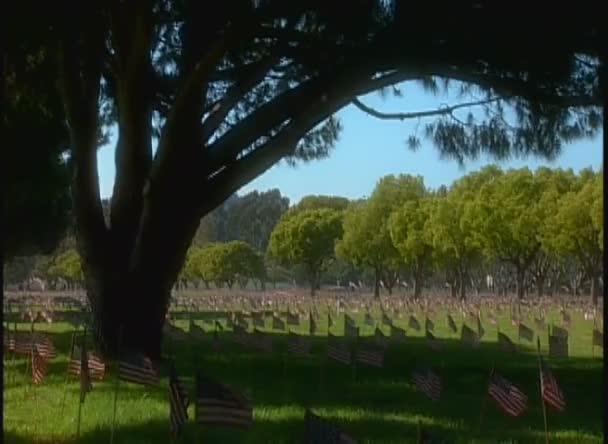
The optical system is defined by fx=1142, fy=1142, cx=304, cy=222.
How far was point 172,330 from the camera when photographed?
19328 mm

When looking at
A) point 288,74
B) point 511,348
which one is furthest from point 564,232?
point 288,74

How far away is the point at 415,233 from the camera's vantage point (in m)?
61.3

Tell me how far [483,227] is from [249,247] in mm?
17750

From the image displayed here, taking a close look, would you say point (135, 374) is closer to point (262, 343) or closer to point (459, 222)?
point (262, 343)

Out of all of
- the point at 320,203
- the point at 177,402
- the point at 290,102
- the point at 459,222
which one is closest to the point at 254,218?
the point at 320,203

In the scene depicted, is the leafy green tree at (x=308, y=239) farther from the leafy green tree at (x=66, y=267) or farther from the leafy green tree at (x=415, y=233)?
the leafy green tree at (x=66, y=267)

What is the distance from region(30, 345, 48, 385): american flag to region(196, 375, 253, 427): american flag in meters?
5.97

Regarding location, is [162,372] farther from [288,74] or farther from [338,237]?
[338,237]

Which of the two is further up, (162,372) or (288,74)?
(288,74)

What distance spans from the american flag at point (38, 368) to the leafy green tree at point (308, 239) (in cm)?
5377

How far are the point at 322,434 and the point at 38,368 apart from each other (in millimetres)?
7509

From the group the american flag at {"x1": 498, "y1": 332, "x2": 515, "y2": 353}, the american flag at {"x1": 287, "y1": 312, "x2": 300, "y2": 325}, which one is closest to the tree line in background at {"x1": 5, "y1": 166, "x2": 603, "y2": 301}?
the american flag at {"x1": 287, "y1": 312, "x2": 300, "y2": 325}

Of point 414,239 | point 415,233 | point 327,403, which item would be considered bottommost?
point 327,403

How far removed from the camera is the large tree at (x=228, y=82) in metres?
11.4
